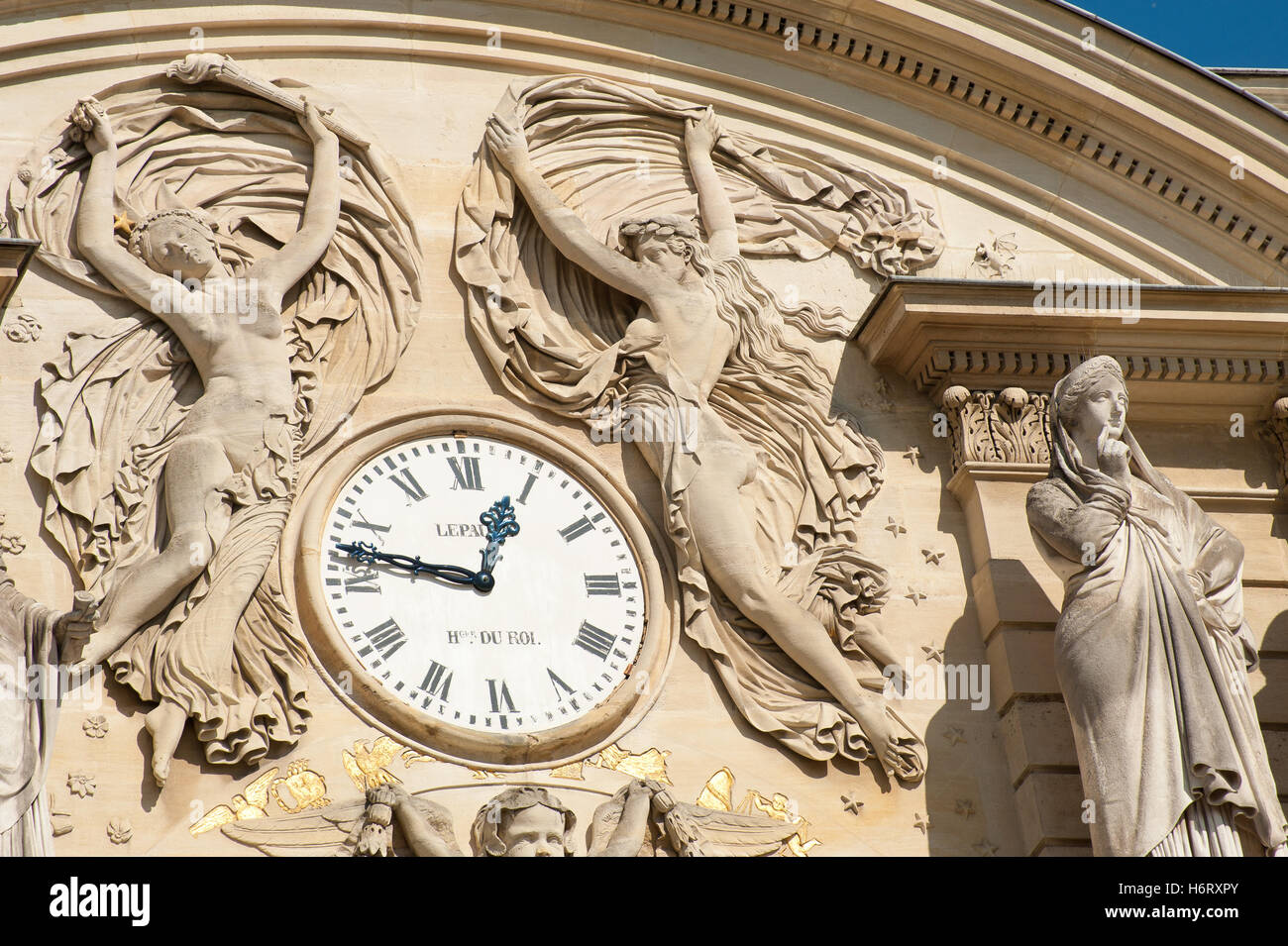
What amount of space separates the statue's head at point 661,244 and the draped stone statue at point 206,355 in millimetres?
996

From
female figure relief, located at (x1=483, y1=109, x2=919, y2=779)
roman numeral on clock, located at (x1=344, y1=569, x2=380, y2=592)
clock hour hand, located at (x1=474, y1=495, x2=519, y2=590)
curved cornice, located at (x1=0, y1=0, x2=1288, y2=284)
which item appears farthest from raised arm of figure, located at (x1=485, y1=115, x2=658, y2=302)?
roman numeral on clock, located at (x1=344, y1=569, x2=380, y2=592)

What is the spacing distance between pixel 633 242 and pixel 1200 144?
284cm

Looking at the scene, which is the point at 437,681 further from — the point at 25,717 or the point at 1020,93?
the point at 1020,93

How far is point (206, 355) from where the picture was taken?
10.3 meters

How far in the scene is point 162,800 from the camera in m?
9.30

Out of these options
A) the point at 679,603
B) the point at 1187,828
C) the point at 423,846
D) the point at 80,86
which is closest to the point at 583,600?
the point at 679,603

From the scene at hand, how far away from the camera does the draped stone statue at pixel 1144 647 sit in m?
9.38

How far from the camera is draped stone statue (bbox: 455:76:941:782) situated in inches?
404

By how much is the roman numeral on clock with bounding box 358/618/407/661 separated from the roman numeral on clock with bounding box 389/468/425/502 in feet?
2.03

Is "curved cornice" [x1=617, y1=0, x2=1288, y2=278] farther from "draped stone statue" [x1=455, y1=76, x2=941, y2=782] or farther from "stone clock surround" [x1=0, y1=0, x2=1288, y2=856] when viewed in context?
"draped stone statue" [x1=455, y1=76, x2=941, y2=782]

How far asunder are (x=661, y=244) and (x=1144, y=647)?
288cm

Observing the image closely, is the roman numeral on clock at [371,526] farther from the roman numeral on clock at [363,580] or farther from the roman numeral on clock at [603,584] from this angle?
the roman numeral on clock at [603,584]

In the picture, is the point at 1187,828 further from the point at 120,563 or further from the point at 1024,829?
the point at 120,563

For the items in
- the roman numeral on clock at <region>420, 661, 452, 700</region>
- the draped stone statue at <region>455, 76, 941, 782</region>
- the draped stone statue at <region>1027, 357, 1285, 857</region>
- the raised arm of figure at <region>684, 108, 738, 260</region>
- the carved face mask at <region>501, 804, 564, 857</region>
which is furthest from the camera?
the raised arm of figure at <region>684, 108, 738, 260</region>
